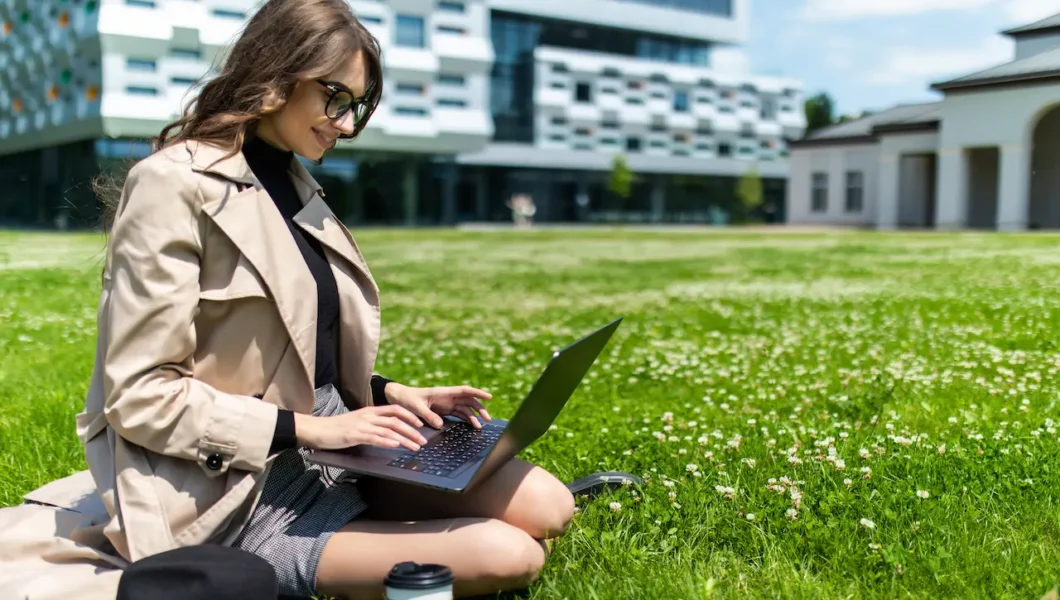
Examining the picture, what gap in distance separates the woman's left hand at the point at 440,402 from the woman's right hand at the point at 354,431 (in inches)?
20.4

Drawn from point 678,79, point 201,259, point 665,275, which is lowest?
point 665,275

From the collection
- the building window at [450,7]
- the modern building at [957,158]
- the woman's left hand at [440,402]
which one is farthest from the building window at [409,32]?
the woman's left hand at [440,402]

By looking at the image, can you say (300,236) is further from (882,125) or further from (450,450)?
(882,125)

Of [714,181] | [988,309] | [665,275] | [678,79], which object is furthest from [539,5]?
[988,309]

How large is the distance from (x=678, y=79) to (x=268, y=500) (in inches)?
3203

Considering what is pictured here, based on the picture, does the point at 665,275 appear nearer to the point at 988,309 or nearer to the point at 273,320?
the point at 988,309

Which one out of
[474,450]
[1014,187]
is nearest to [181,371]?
[474,450]

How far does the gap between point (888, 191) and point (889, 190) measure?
0.09 meters

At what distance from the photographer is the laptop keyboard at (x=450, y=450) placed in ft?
10.1

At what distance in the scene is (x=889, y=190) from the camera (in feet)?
178

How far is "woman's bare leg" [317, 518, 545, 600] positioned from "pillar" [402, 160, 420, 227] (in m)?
59.3

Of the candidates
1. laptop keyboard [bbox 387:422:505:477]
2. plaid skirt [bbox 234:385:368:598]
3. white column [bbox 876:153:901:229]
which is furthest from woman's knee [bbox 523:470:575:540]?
white column [bbox 876:153:901:229]

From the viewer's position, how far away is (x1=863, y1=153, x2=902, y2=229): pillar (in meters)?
53.9

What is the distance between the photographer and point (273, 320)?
2.96 meters
